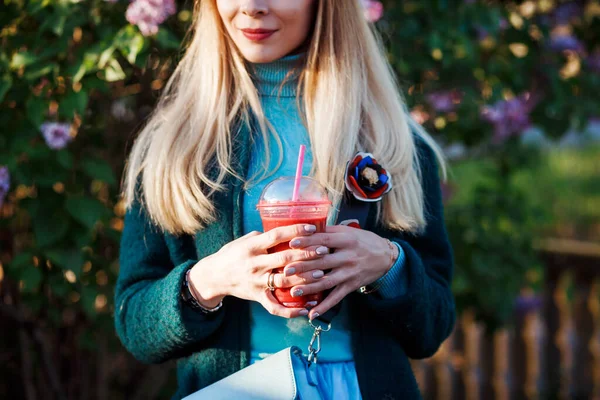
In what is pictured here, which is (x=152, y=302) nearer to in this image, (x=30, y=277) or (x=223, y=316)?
(x=223, y=316)

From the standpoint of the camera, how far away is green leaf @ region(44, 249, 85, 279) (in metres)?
2.27

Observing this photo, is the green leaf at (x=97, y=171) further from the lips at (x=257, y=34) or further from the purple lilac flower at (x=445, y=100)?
the purple lilac flower at (x=445, y=100)

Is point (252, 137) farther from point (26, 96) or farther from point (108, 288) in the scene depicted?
point (108, 288)

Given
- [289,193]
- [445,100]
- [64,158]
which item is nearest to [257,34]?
[289,193]

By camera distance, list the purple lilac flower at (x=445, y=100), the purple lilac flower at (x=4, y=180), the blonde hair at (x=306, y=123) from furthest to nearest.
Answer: the purple lilac flower at (x=445, y=100), the purple lilac flower at (x=4, y=180), the blonde hair at (x=306, y=123)

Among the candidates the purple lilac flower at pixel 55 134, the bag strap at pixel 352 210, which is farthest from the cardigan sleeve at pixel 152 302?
the purple lilac flower at pixel 55 134

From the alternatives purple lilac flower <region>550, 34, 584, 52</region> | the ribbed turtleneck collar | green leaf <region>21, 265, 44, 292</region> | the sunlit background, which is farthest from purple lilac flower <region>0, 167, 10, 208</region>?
purple lilac flower <region>550, 34, 584, 52</region>

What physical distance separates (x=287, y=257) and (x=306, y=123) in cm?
47

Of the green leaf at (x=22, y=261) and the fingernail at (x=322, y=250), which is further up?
the fingernail at (x=322, y=250)

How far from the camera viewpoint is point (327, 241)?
145cm

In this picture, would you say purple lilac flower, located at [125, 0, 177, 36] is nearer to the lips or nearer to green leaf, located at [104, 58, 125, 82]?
green leaf, located at [104, 58, 125, 82]

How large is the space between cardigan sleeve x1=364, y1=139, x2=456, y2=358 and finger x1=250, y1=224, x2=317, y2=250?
278 millimetres

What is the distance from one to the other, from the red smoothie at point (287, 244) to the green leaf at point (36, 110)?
987 millimetres

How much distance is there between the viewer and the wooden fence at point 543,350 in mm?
4414
